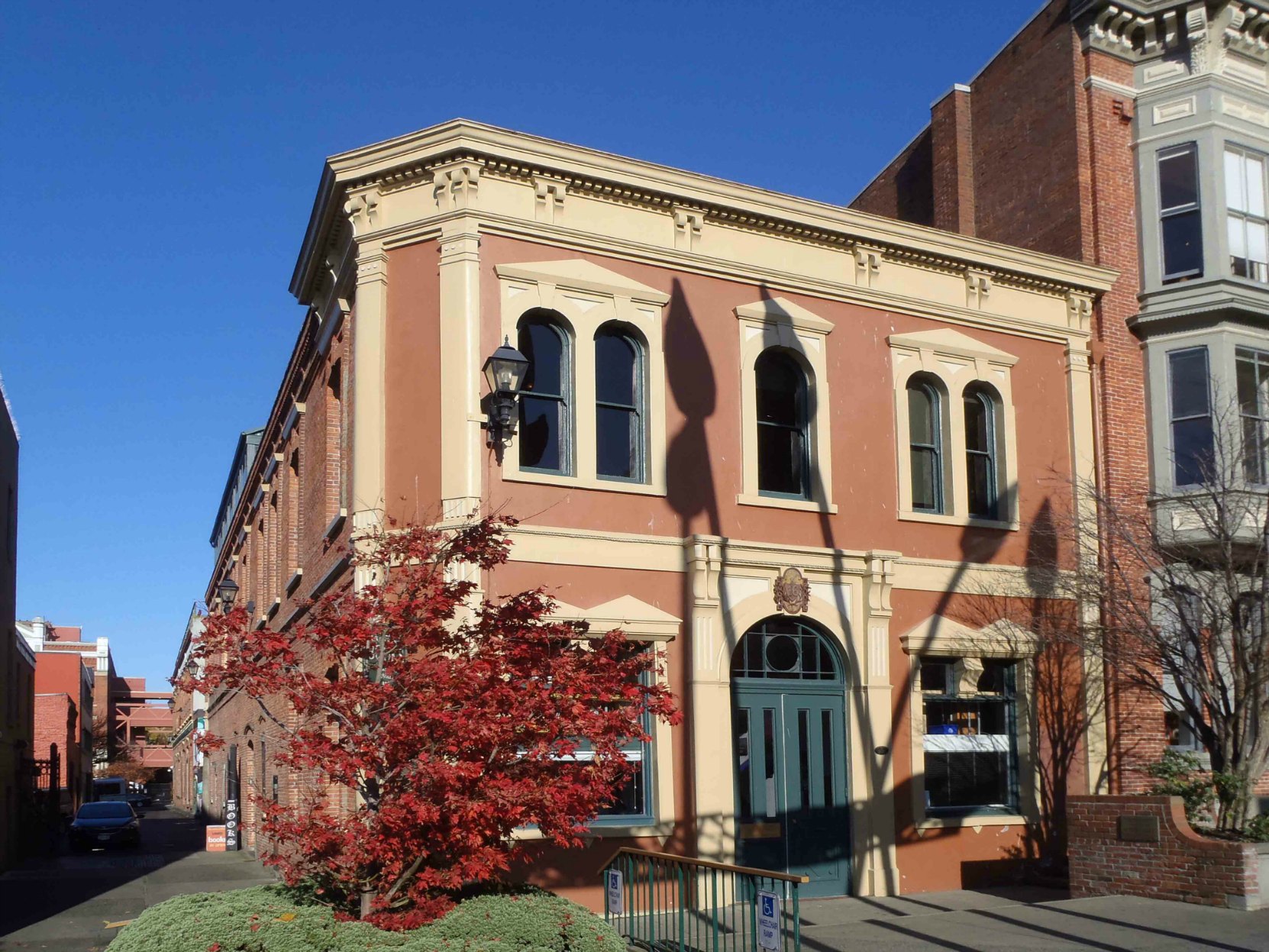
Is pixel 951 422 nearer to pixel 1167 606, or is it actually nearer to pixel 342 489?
pixel 1167 606

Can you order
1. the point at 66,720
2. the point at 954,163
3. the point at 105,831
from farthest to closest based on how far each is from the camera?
the point at 66,720, the point at 105,831, the point at 954,163

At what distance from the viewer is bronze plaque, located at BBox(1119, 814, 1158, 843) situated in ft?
48.1

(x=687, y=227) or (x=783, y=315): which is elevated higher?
(x=687, y=227)

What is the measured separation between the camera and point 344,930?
9953mm

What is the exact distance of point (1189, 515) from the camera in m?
19.0

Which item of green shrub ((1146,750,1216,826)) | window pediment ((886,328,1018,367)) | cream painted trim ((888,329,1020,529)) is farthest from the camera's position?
window pediment ((886,328,1018,367))

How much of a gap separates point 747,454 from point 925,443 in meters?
3.08

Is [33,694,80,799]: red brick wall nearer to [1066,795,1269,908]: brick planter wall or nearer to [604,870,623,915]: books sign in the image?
[604,870,623,915]: books sign

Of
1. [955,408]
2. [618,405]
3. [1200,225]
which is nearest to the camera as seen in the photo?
[618,405]

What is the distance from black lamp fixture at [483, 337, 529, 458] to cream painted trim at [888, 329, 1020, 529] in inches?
221

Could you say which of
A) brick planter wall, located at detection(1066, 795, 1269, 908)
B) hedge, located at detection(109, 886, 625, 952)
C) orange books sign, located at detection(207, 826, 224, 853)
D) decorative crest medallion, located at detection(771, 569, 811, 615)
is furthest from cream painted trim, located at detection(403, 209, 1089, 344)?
orange books sign, located at detection(207, 826, 224, 853)

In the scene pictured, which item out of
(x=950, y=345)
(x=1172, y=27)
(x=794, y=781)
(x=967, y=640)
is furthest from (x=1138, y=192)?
(x=794, y=781)

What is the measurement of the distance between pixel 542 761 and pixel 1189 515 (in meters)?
11.9

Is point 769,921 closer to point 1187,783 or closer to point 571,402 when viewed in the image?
point 571,402
